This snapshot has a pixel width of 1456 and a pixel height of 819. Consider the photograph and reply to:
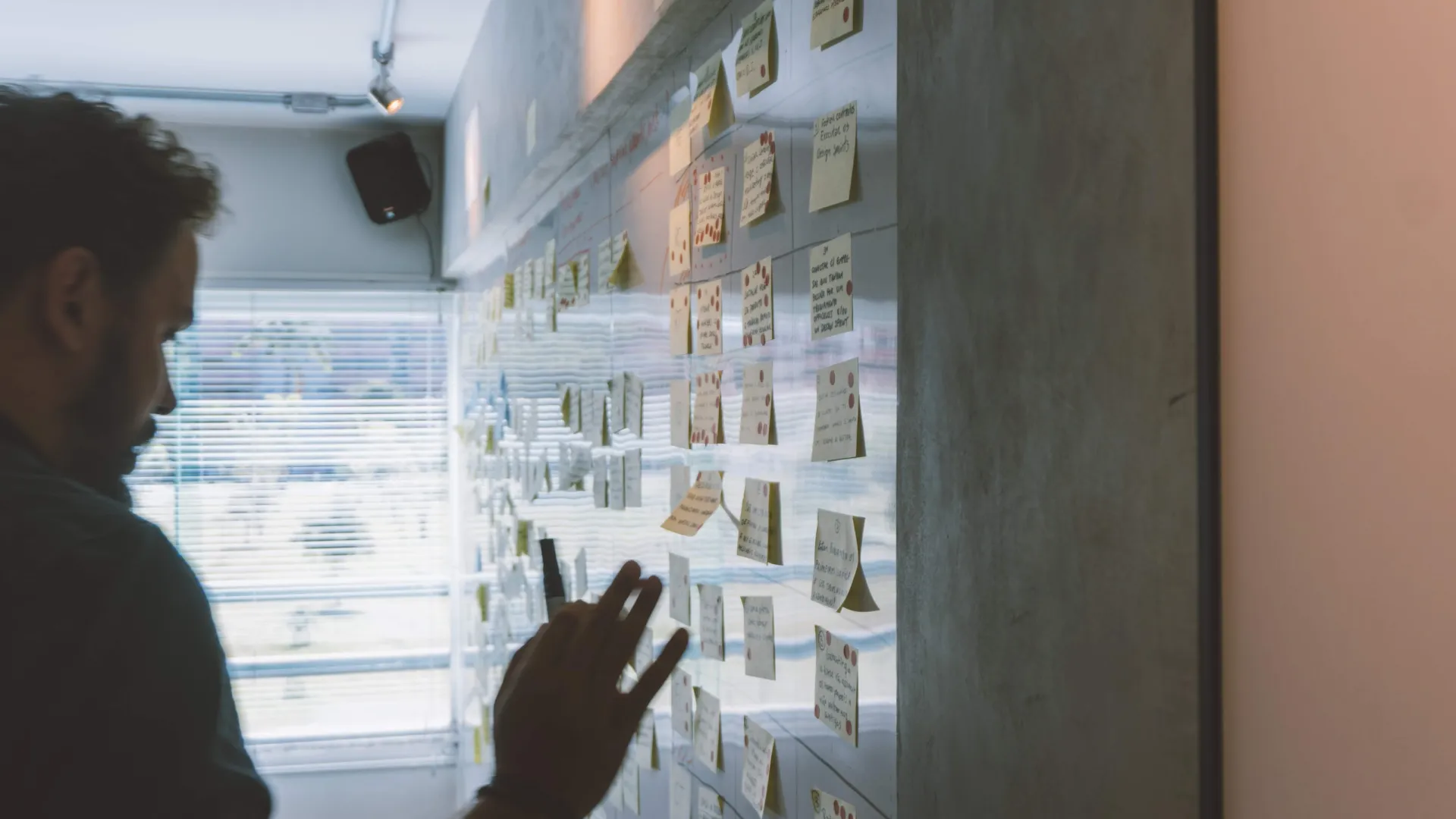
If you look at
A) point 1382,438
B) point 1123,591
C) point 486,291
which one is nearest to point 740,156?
point 1123,591

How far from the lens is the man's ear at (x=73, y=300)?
2.82ft

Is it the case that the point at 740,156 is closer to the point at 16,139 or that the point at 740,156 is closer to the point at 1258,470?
the point at 16,139

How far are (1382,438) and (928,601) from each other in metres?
0.43

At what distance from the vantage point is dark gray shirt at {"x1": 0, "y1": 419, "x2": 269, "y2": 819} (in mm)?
697

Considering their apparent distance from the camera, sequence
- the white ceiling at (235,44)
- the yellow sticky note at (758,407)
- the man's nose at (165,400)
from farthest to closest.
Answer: the white ceiling at (235,44) → the yellow sticky note at (758,407) → the man's nose at (165,400)

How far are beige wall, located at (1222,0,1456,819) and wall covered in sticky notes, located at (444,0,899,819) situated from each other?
0.44 m

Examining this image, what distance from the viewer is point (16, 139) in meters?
0.89

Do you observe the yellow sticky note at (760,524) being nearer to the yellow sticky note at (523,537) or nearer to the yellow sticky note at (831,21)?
the yellow sticky note at (831,21)

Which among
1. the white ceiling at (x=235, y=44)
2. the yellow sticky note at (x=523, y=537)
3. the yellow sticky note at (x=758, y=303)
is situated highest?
the white ceiling at (x=235, y=44)

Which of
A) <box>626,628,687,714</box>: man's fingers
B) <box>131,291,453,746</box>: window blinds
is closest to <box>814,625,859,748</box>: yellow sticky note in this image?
<box>626,628,687,714</box>: man's fingers

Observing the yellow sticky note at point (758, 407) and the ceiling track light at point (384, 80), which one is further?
the ceiling track light at point (384, 80)

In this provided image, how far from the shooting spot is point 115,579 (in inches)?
28.1

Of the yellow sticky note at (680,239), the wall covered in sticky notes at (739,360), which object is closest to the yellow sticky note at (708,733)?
the wall covered in sticky notes at (739,360)

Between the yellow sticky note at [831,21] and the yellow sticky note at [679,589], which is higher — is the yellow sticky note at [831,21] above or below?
above
